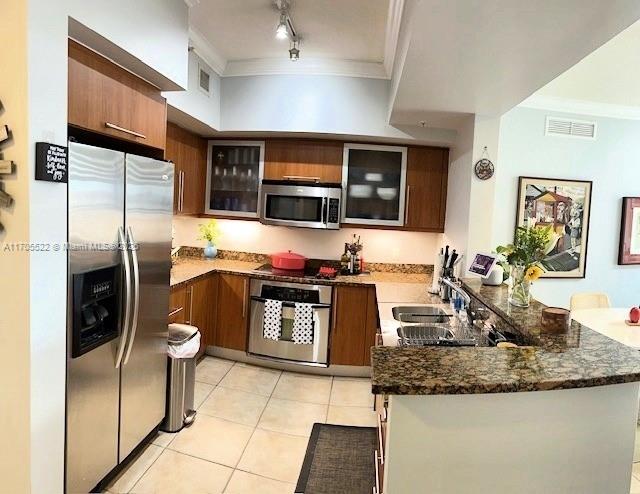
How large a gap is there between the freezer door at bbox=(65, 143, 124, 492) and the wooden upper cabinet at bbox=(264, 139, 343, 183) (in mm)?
1997

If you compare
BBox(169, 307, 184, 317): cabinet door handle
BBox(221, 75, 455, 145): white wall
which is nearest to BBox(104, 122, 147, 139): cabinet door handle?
BBox(169, 307, 184, 317): cabinet door handle

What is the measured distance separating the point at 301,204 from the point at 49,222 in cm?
233

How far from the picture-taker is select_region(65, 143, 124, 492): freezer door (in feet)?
5.49

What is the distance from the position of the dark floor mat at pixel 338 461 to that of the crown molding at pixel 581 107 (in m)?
3.40

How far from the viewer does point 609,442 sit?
4.06 ft

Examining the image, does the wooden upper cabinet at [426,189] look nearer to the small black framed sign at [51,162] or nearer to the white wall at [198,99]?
the white wall at [198,99]

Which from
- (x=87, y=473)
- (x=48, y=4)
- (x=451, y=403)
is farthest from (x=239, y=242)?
(x=451, y=403)

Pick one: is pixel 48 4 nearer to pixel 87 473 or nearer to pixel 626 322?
pixel 87 473

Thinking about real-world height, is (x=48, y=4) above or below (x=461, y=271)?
above

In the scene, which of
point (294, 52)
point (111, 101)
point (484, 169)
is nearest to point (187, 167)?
point (294, 52)

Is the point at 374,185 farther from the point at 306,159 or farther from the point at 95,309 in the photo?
the point at 95,309

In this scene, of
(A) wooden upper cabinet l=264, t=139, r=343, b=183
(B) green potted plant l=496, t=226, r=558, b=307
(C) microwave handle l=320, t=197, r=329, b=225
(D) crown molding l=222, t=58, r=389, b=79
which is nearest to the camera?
(B) green potted plant l=496, t=226, r=558, b=307

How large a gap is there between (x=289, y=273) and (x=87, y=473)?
2223 millimetres

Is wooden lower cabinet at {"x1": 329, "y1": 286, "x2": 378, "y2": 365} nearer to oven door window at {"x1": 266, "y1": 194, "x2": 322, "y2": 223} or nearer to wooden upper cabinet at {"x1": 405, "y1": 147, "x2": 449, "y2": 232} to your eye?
oven door window at {"x1": 266, "y1": 194, "x2": 322, "y2": 223}
